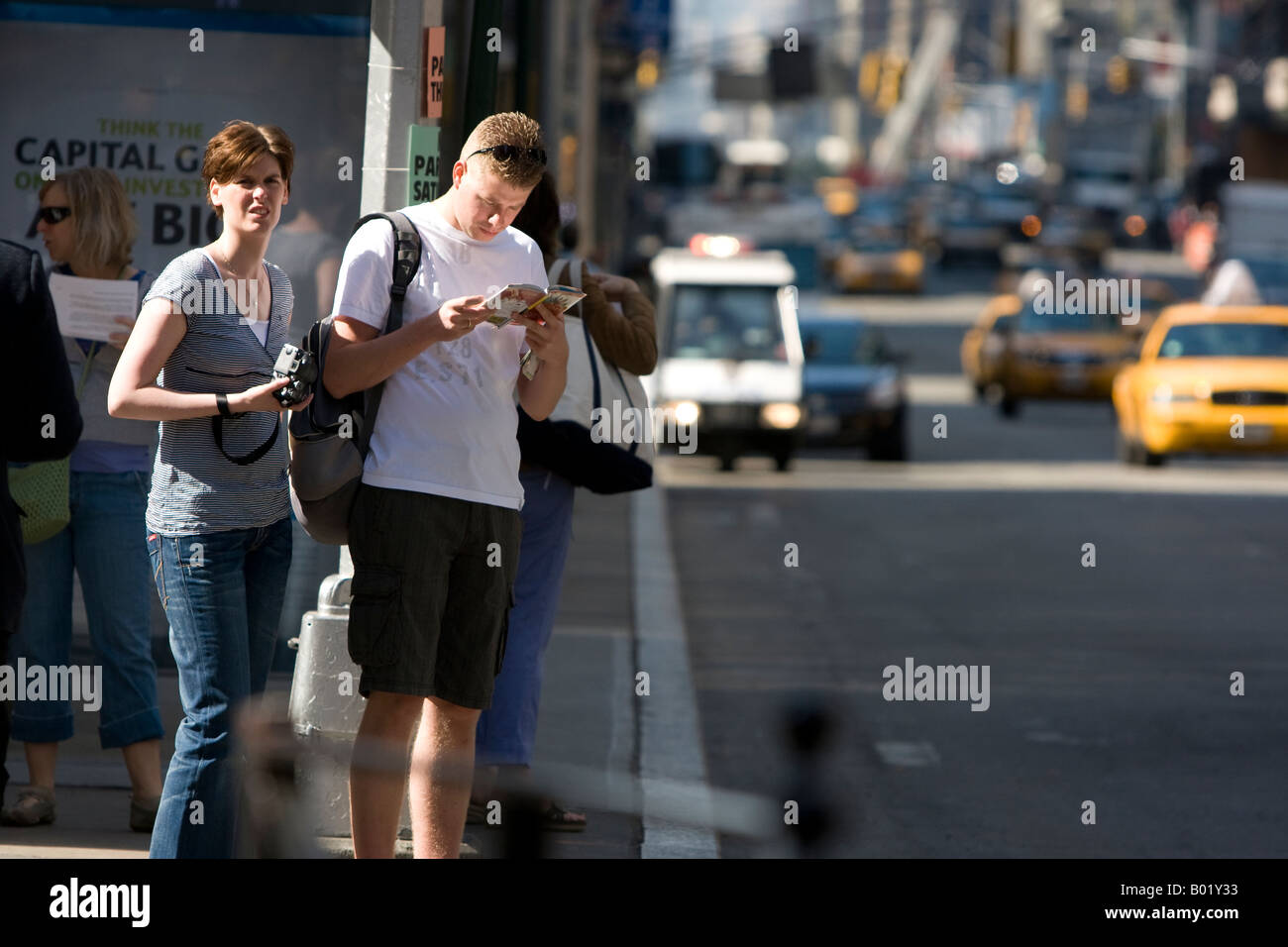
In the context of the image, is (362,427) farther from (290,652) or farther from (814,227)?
(814,227)

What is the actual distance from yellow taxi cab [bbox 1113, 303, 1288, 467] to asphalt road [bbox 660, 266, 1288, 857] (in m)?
0.40

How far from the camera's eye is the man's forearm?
5125 millimetres

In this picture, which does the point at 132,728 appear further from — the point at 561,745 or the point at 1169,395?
the point at 1169,395

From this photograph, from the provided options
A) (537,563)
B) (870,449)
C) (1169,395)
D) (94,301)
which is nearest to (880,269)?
(870,449)

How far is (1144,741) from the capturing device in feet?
30.0

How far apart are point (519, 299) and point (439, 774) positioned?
1237 millimetres

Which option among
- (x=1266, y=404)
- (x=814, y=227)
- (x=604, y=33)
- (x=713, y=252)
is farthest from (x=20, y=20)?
(x=814, y=227)

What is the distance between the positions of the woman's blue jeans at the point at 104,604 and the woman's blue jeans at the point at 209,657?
54.4 inches

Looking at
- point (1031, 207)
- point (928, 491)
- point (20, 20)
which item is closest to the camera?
point (20, 20)

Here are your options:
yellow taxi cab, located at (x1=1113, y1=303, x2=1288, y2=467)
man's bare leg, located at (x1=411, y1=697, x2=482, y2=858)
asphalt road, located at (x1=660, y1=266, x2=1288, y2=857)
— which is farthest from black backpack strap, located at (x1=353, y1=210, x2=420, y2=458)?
yellow taxi cab, located at (x1=1113, y1=303, x2=1288, y2=467)

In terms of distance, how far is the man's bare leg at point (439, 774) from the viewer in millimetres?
5504

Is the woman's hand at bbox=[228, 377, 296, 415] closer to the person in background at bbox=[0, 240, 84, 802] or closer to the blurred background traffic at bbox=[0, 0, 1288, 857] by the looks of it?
the person in background at bbox=[0, 240, 84, 802]
